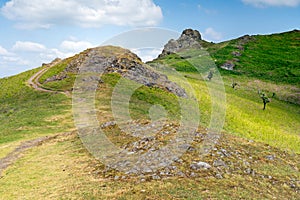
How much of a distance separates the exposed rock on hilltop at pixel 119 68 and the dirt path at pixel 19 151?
33169mm

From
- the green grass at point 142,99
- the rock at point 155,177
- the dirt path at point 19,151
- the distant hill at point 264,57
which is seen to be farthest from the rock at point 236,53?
the rock at point 155,177

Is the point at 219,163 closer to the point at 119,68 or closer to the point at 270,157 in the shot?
the point at 270,157

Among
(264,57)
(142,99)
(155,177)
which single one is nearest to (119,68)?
(142,99)

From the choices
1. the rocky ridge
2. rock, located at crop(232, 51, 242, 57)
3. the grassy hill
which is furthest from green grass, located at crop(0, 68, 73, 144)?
rock, located at crop(232, 51, 242, 57)

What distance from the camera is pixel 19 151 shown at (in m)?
30.2

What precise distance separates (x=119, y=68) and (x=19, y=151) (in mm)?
41578

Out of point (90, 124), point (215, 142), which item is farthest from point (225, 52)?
point (215, 142)

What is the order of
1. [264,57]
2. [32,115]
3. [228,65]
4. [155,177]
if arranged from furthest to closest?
[264,57], [228,65], [32,115], [155,177]

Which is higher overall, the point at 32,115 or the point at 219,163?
the point at 32,115

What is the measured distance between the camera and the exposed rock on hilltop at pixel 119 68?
218 ft

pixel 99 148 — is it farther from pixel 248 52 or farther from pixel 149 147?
pixel 248 52

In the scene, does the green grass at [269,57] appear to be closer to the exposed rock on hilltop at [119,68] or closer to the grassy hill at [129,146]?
the grassy hill at [129,146]

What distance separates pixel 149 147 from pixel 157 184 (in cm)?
569

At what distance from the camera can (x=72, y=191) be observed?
681 inches
